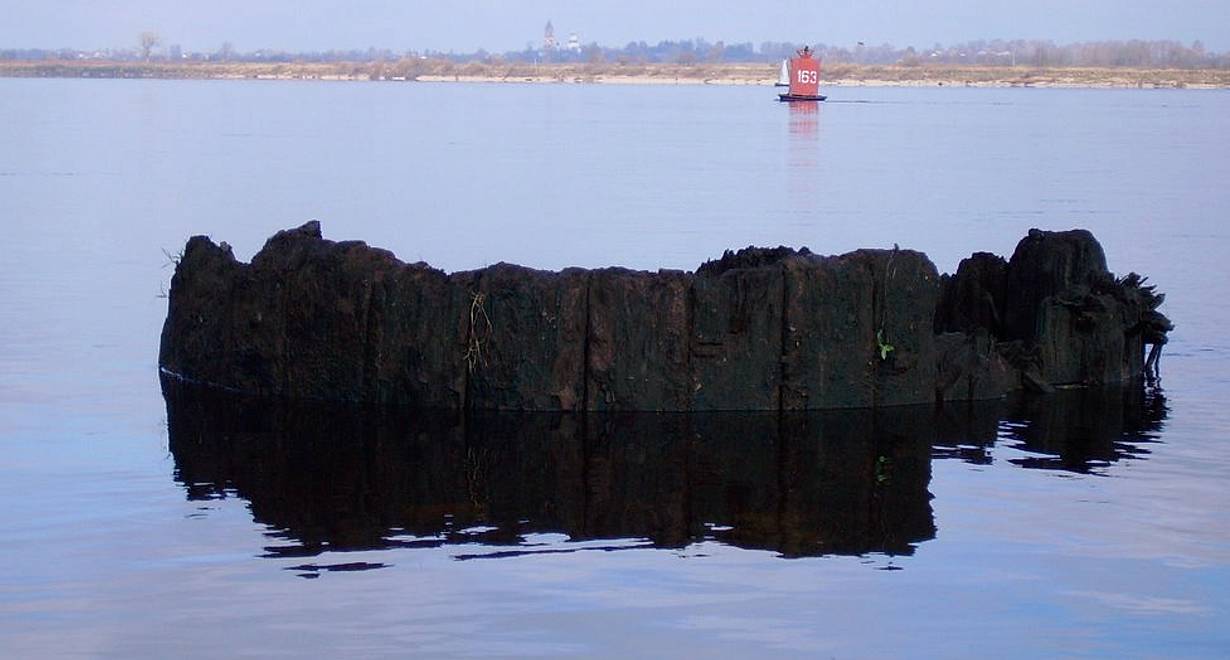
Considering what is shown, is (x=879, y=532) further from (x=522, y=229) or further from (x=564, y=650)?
(x=522, y=229)

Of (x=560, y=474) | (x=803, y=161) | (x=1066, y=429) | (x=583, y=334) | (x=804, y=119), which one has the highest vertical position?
(x=583, y=334)

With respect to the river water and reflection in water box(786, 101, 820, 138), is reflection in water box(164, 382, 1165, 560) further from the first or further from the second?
reflection in water box(786, 101, 820, 138)

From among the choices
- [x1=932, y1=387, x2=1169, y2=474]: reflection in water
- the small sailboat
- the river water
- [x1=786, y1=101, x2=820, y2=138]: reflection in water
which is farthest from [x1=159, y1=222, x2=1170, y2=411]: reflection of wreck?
the small sailboat

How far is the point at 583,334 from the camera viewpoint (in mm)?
15273

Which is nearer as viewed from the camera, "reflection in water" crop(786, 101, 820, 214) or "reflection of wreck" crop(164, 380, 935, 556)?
"reflection of wreck" crop(164, 380, 935, 556)

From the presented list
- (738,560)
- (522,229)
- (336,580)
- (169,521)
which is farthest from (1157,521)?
(522,229)

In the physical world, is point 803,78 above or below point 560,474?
below

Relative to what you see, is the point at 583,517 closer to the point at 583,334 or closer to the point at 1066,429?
the point at 583,334

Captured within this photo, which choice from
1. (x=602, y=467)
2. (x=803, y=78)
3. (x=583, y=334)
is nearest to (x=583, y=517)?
(x=602, y=467)

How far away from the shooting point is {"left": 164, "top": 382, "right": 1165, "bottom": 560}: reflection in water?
12109 millimetres

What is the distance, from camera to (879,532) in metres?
12.2

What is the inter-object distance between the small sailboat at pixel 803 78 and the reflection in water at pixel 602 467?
11883 cm

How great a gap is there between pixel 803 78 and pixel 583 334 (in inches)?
4901

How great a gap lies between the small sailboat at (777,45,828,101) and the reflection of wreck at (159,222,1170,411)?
391ft
